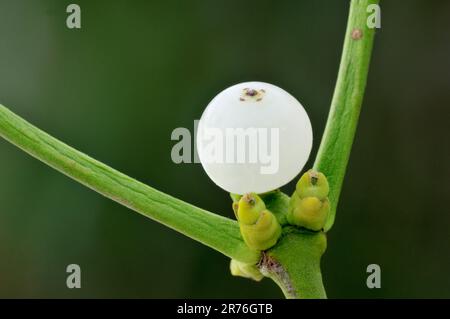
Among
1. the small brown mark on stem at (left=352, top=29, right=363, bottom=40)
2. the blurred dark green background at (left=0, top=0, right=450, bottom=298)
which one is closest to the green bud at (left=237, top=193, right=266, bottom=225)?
the small brown mark on stem at (left=352, top=29, right=363, bottom=40)

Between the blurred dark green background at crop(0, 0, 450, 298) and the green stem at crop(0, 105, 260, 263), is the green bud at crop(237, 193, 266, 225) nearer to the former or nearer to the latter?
the green stem at crop(0, 105, 260, 263)

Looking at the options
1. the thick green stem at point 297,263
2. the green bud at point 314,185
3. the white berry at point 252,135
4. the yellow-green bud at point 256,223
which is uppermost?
the white berry at point 252,135

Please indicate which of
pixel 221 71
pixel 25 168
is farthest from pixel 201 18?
pixel 25 168

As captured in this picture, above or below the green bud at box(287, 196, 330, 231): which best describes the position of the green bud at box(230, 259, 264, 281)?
below

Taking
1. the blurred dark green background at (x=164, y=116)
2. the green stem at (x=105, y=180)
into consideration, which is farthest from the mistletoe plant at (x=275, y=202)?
the blurred dark green background at (x=164, y=116)

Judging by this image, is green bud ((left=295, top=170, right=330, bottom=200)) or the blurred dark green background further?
the blurred dark green background

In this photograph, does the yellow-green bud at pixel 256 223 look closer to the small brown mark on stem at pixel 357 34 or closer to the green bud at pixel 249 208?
the green bud at pixel 249 208
